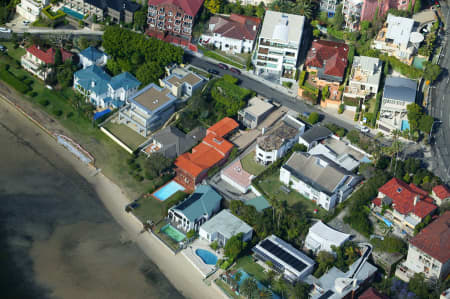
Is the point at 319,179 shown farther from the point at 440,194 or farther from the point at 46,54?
the point at 46,54

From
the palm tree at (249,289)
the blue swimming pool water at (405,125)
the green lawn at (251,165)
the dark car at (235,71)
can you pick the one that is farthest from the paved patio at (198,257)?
the dark car at (235,71)

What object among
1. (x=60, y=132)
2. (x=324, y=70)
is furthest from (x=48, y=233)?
(x=324, y=70)

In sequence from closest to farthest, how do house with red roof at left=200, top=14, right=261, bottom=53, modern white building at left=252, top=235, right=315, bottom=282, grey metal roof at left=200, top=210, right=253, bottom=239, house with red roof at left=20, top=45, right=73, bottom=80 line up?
modern white building at left=252, top=235, right=315, bottom=282 → grey metal roof at left=200, top=210, right=253, bottom=239 → house with red roof at left=20, top=45, right=73, bottom=80 → house with red roof at left=200, top=14, right=261, bottom=53

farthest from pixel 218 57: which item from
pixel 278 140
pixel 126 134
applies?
pixel 278 140

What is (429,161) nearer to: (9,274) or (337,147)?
(337,147)

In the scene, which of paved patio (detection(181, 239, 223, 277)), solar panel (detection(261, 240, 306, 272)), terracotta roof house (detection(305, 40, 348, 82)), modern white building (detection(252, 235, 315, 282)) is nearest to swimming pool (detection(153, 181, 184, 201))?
paved patio (detection(181, 239, 223, 277))

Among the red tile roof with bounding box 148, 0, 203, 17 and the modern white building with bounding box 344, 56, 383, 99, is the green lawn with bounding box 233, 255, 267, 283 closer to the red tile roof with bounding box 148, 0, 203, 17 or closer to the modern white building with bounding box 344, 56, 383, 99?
the modern white building with bounding box 344, 56, 383, 99
